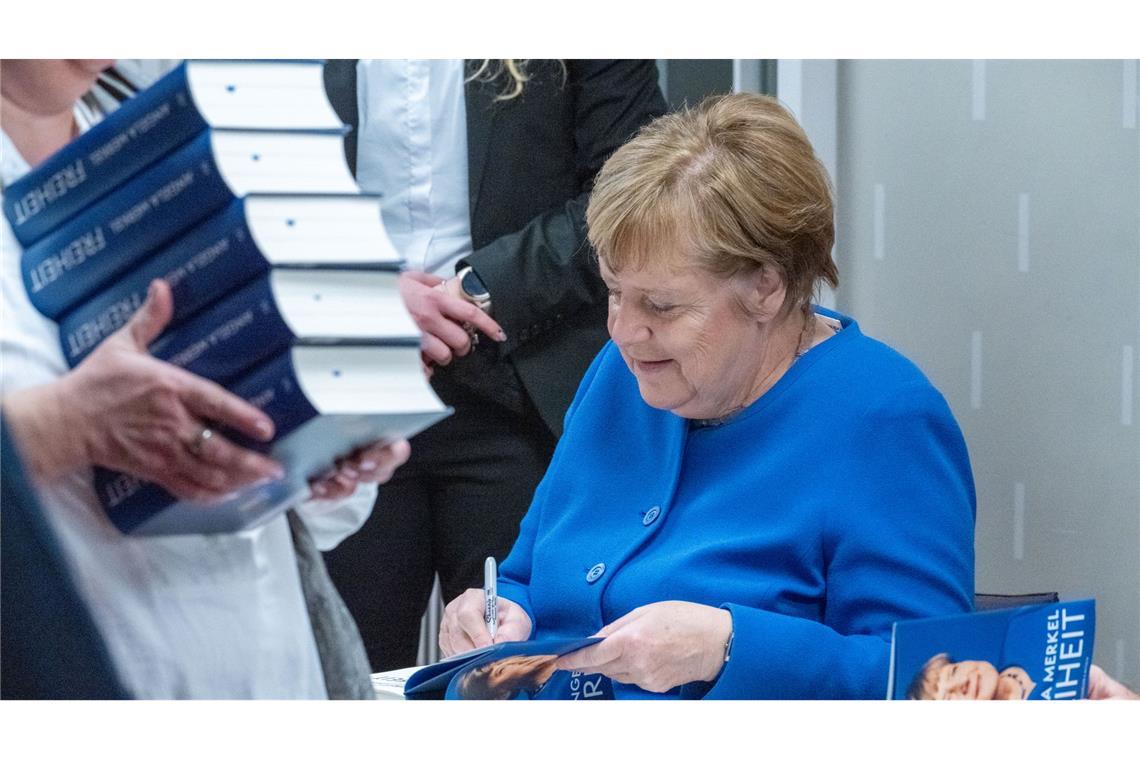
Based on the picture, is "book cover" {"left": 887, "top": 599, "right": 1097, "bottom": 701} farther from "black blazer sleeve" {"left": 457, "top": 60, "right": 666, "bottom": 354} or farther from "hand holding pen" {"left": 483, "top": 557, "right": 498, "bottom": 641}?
"black blazer sleeve" {"left": 457, "top": 60, "right": 666, "bottom": 354}

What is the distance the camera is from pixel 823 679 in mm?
1417

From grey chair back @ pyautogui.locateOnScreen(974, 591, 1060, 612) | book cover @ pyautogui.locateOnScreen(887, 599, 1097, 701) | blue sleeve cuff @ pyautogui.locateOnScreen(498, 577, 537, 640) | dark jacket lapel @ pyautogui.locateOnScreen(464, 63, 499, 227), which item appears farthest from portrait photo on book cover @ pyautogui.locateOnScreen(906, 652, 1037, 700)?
dark jacket lapel @ pyautogui.locateOnScreen(464, 63, 499, 227)

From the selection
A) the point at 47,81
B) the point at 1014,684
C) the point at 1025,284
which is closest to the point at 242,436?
the point at 47,81

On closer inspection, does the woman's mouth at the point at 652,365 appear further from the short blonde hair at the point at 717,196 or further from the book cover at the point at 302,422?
the book cover at the point at 302,422

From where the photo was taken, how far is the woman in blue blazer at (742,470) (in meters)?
1.42

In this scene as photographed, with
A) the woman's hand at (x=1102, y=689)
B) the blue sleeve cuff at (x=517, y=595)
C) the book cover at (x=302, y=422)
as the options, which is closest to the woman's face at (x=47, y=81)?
the book cover at (x=302, y=422)

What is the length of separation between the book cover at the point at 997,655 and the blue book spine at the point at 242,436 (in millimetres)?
536

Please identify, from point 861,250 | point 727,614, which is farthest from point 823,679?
point 861,250

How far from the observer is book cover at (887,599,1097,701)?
47.8 inches

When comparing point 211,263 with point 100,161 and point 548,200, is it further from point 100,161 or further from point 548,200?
point 548,200

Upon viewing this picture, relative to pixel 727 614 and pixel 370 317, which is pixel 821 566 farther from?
pixel 370 317

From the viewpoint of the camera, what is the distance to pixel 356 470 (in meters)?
1.12

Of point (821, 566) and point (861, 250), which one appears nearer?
point (821, 566)
